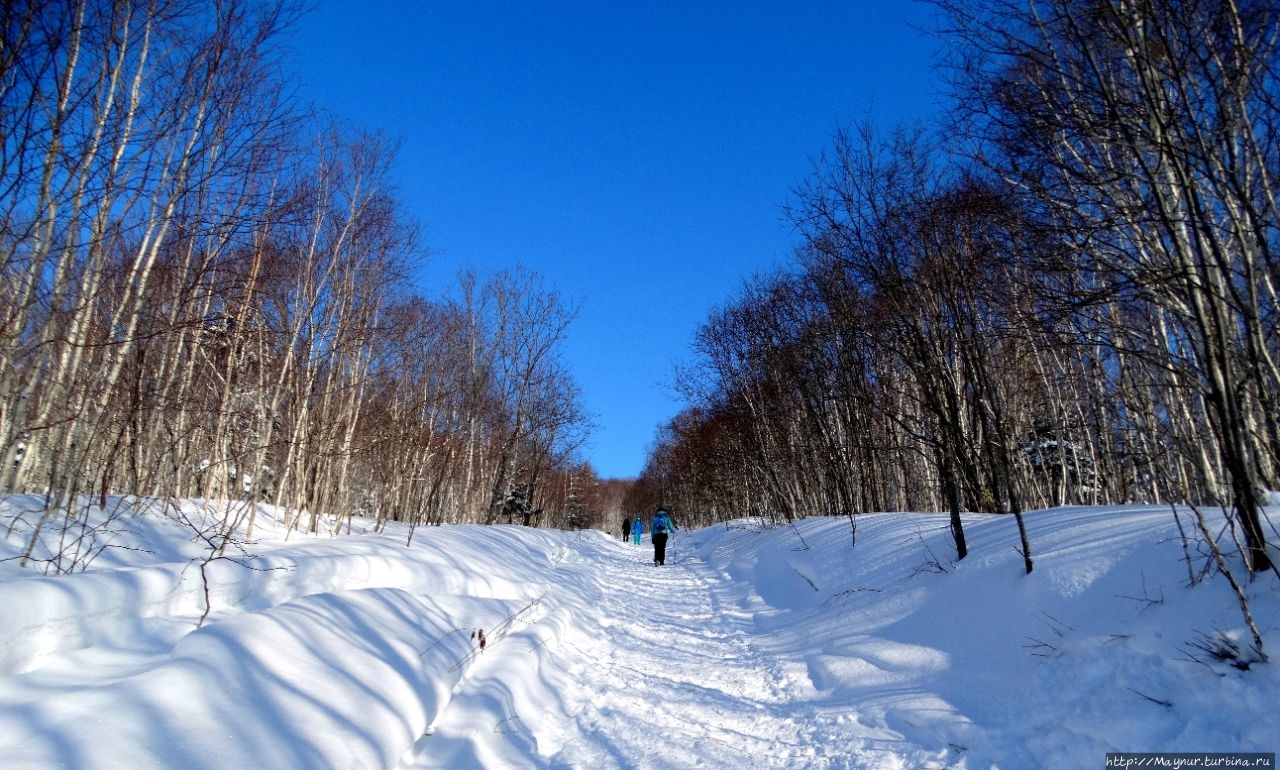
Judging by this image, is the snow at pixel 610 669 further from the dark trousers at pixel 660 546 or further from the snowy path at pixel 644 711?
the dark trousers at pixel 660 546

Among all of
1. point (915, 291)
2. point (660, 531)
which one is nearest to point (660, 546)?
point (660, 531)

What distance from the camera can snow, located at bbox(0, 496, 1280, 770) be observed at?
2311mm

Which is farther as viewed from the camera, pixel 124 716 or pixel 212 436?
pixel 212 436

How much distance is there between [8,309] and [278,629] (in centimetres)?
382

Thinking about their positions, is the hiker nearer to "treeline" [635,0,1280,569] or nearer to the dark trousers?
the dark trousers

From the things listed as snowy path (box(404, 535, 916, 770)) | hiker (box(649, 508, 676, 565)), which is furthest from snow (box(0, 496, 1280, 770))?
hiker (box(649, 508, 676, 565))

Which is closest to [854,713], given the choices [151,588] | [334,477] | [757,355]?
[151,588]

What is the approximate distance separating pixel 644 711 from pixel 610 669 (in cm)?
108

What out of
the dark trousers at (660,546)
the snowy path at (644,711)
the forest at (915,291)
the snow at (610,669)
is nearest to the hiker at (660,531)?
the dark trousers at (660,546)

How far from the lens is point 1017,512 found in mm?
4562

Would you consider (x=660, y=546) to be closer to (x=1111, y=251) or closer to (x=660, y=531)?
(x=660, y=531)

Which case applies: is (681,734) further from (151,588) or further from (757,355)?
(757,355)

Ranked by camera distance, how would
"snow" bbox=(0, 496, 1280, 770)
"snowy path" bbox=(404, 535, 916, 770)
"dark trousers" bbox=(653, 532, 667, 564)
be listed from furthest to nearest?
"dark trousers" bbox=(653, 532, 667, 564)
"snowy path" bbox=(404, 535, 916, 770)
"snow" bbox=(0, 496, 1280, 770)

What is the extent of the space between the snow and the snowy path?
0.02 meters
